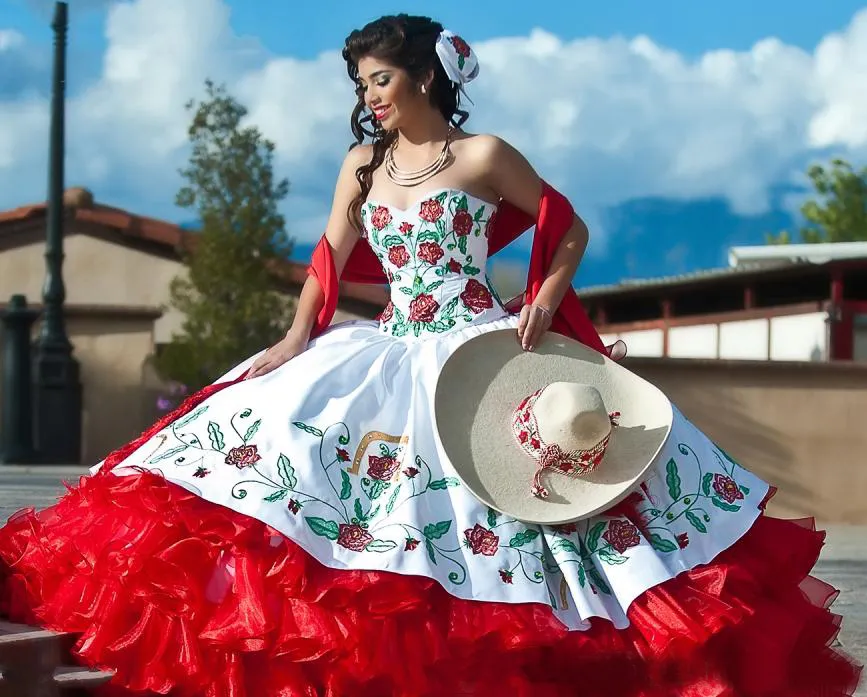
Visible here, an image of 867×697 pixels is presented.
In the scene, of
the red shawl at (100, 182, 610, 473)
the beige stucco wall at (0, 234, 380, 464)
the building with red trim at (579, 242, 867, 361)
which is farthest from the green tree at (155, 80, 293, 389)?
the red shawl at (100, 182, 610, 473)

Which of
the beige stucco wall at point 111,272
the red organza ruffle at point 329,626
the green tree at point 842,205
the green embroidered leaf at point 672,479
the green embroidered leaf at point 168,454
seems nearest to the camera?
the red organza ruffle at point 329,626

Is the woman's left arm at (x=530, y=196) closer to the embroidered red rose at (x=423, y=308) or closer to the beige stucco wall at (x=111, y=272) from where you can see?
the embroidered red rose at (x=423, y=308)

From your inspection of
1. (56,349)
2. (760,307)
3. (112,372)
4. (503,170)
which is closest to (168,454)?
(503,170)

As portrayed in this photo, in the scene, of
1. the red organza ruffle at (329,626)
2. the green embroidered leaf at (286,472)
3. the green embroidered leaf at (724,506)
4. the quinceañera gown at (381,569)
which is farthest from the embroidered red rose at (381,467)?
the green embroidered leaf at (724,506)

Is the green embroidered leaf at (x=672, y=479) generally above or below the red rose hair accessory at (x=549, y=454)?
below

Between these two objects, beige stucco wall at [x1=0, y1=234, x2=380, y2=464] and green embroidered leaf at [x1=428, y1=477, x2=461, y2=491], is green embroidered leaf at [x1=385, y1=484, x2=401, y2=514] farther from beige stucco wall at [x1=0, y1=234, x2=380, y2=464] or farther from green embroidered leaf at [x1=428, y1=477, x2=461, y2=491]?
beige stucco wall at [x1=0, y1=234, x2=380, y2=464]

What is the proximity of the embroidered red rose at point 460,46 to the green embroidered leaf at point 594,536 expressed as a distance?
4.92ft

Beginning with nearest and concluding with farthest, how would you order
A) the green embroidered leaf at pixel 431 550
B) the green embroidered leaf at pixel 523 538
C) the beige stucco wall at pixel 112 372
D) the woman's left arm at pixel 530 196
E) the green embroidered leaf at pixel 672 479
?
the green embroidered leaf at pixel 431 550 < the green embroidered leaf at pixel 523 538 < the green embroidered leaf at pixel 672 479 < the woman's left arm at pixel 530 196 < the beige stucco wall at pixel 112 372

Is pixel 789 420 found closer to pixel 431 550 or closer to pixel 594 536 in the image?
pixel 594 536

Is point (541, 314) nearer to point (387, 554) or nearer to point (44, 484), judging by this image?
point (387, 554)

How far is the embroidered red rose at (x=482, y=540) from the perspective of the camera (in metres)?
3.28

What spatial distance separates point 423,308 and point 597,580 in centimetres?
102

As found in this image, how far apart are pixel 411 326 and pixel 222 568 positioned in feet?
3.41

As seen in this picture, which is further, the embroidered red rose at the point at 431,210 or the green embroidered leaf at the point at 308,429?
the embroidered red rose at the point at 431,210
